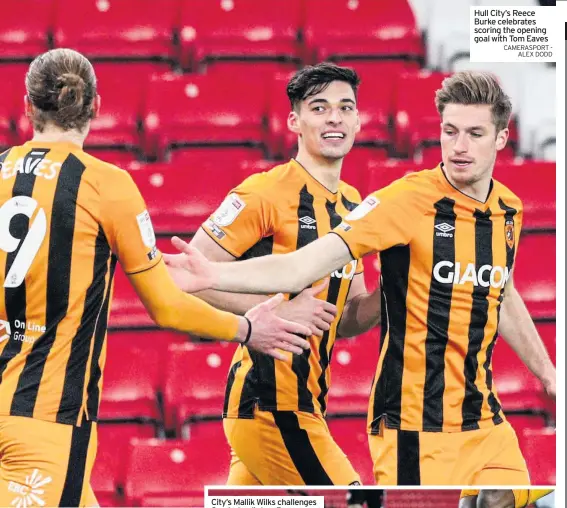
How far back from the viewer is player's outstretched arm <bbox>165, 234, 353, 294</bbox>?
9.87 feet

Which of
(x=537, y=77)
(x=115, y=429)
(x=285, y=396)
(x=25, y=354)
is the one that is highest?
(x=537, y=77)

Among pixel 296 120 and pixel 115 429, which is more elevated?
pixel 296 120

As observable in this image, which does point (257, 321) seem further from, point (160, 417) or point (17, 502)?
point (160, 417)

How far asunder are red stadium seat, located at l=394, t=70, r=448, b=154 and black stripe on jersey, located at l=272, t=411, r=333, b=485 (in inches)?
74.2

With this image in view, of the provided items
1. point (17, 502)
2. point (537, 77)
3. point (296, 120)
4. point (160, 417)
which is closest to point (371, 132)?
point (537, 77)

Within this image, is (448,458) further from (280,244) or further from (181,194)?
(181,194)

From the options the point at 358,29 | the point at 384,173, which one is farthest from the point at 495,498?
the point at 358,29

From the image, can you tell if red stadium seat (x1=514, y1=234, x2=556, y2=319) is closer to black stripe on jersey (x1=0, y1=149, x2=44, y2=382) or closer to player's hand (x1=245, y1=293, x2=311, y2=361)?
player's hand (x1=245, y1=293, x2=311, y2=361)

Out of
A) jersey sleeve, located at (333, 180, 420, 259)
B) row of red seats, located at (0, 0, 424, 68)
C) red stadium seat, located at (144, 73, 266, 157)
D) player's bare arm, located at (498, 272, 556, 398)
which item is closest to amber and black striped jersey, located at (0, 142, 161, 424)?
jersey sleeve, located at (333, 180, 420, 259)

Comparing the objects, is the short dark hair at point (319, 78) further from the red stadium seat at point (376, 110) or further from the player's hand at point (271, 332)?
the red stadium seat at point (376, 110)

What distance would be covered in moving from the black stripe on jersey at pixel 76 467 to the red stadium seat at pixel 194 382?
4.90 ft

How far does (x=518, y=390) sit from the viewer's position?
14.0ft

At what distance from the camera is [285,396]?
342 centimetres

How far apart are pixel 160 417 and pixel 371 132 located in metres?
1.61
